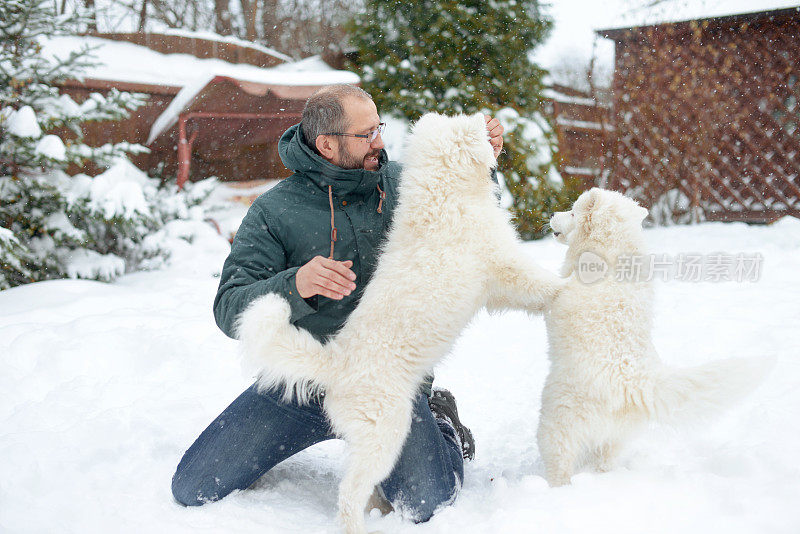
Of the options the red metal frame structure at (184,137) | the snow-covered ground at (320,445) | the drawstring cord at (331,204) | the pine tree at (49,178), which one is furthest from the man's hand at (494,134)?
the red metal frame structure at (184,137)

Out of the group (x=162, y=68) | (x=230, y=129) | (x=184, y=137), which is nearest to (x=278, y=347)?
(x=184, y=137)

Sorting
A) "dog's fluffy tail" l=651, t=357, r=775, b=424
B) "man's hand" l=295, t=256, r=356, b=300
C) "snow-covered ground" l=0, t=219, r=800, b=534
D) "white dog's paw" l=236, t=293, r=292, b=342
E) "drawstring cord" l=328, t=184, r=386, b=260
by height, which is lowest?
"snow-covered ground" l=0, t=219, r=800, b=534

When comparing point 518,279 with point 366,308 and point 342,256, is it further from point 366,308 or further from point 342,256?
point 342,256

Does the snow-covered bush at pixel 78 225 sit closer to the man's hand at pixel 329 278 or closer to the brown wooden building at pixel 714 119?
the man's hand at pixel 329 278

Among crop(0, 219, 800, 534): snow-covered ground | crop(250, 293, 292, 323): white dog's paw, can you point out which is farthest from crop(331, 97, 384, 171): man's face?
crop(0, 219, 800, 534): snow-covered ground

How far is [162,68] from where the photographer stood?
8570mm

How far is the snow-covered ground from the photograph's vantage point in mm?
1879

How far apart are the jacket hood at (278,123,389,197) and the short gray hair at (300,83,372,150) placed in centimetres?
9

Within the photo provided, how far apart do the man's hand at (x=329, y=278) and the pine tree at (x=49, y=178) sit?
392 cm

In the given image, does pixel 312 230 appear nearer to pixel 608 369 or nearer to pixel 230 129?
pixel 608 369

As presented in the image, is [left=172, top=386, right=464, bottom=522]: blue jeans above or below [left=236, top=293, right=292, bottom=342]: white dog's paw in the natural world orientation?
below

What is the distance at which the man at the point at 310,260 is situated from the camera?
2.18 meters

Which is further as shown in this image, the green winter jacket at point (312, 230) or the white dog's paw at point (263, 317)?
the green winter jacket at point (312, 230)

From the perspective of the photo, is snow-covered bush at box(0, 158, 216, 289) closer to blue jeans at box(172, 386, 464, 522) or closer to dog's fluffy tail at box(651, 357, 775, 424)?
blue jeans at box(172, 386, 464, 522)
